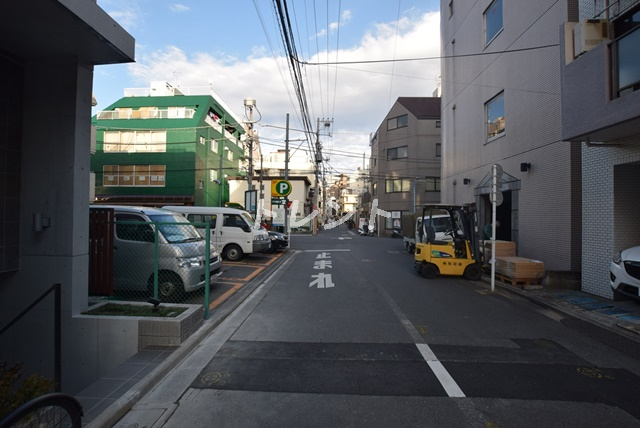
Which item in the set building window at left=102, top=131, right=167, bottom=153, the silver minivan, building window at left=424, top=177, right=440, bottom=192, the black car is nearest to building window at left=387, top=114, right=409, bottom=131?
building window at left=424, top=177, right=440, bottom=192

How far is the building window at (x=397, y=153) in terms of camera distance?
3458cm

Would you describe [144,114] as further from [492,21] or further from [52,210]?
[52,210]

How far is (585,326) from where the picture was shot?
602 centimetres

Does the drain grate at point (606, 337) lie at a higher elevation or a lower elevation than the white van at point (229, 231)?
lower

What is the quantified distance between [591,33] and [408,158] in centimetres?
2725

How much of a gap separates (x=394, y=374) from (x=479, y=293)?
553 cm

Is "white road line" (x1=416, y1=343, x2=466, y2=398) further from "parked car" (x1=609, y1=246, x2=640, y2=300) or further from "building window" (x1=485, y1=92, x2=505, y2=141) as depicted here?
"building window" (x1=485, y1=92, x2=505, y2=141)

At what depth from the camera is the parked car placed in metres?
6.07

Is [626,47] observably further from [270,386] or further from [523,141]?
[270,386]

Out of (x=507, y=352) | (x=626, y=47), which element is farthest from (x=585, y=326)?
(x=626, y=47)

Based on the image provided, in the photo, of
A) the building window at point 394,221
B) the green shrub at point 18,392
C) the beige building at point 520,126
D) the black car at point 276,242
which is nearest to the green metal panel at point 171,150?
the building window at point 394,221

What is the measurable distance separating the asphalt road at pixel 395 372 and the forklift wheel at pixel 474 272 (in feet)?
10.5

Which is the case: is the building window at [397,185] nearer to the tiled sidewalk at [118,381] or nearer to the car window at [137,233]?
the car window at [137,233]

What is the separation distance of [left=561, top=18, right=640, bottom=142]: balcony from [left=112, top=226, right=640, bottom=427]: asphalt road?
12.0ft
